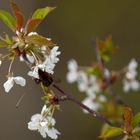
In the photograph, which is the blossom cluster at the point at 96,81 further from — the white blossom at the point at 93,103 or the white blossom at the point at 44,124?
the white blossom at the point at 44,124

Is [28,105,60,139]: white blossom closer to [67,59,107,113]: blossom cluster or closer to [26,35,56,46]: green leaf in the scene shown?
[26,35,56,46]: green leaf

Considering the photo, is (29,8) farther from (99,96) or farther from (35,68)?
(35,68)

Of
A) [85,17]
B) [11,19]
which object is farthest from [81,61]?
[11,19]

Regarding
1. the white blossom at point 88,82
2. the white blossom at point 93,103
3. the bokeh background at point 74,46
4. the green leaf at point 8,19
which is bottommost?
the green leaf at point 8,19

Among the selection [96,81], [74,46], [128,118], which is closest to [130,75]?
[96,81]

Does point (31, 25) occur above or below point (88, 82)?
below

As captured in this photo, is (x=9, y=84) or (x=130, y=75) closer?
(x=9, y=84)

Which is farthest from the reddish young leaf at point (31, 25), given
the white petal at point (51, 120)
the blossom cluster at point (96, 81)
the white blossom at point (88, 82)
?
the white blossom at point (88, 82)

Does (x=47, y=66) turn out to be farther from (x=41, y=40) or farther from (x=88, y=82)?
(x=88, y=82)

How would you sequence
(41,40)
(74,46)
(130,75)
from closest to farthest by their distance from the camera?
(41,40)
(130,75)
(74,46)
